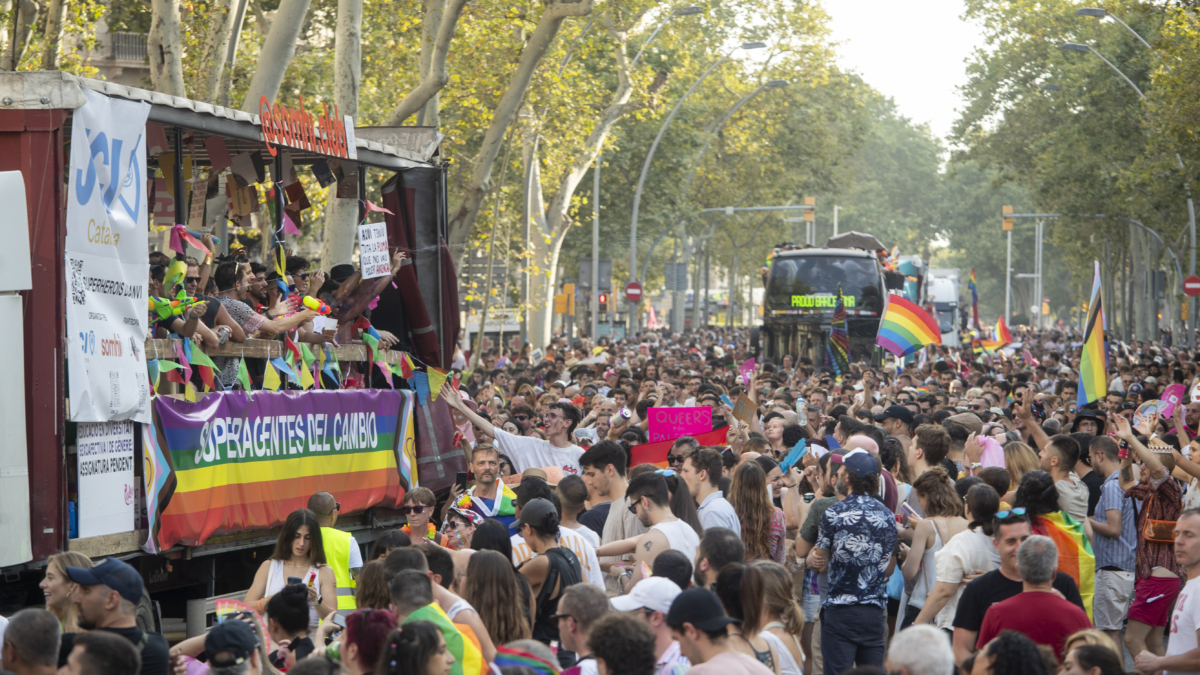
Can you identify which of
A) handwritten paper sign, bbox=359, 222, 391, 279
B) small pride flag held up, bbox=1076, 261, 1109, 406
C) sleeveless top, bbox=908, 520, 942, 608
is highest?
handwritten paper sign, bbox=359, 222, 391, 279

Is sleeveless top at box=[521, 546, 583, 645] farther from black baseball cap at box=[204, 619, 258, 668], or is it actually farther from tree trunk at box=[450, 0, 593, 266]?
tree trunk at box=[450, 0, 593, 266]

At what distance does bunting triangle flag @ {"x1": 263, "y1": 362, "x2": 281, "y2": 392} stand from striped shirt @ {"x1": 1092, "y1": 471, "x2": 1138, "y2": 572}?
203 inches

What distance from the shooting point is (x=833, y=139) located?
62.1 metres

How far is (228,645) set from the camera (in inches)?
190

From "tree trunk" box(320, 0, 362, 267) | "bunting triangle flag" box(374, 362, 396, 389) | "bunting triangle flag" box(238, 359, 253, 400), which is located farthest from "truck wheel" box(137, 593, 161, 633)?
"tree trunk" box(320, 0, 362, 267)

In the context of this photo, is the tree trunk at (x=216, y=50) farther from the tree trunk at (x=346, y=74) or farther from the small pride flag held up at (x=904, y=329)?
the small pride flag held up at (x=904, y=329)

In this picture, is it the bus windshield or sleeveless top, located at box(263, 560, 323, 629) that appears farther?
the bus windshield

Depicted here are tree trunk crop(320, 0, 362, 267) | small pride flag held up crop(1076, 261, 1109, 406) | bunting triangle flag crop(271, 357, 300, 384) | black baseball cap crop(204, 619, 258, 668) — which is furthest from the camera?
tree trunk crop(320, 0, 362, 267)

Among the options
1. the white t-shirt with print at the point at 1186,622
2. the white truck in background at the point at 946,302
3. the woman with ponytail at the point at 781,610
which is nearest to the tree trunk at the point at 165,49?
the woman with ponytail at the point at 781,610

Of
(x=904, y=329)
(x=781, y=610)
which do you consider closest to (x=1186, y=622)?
(x=781, y=610)

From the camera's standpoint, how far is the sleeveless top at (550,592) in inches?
248

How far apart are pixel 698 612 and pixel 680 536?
206 centimetres

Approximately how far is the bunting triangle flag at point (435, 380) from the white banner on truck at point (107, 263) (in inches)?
139

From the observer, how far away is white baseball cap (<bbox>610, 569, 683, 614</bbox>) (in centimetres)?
527
